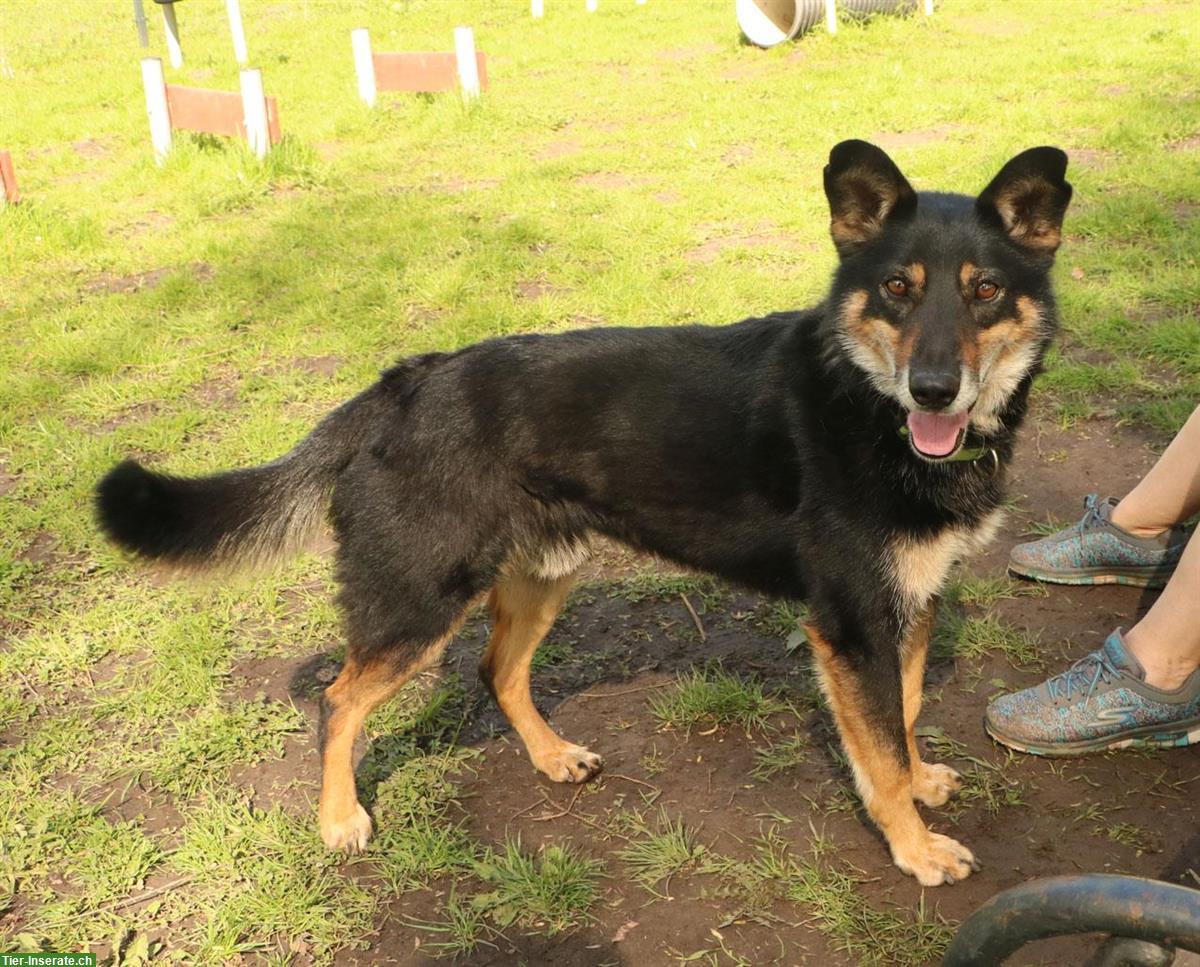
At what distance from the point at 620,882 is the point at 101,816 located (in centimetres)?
163

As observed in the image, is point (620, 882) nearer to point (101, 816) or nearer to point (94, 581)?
point (101, 816)

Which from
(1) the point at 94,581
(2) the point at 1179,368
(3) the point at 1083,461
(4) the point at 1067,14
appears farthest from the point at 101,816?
(4) the point at 1067,14

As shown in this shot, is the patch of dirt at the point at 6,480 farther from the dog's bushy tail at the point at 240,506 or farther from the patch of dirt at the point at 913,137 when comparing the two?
the patch of dirt at the point at 913,137

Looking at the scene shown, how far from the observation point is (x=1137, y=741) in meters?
3.22

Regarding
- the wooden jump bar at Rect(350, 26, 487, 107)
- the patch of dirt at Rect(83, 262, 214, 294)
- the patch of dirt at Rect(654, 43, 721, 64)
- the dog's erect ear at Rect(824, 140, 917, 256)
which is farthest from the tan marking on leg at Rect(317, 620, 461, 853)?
the patch of dirt at Rect(654, 43, 721, 64)

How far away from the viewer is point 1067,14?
13.1m

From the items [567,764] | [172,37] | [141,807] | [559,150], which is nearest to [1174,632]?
[567,764]

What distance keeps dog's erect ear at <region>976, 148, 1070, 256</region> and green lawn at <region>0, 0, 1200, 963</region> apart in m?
1.57

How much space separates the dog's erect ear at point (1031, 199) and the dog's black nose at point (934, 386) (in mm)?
537

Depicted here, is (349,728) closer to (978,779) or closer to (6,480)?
(978,779)

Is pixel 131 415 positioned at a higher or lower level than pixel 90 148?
lower

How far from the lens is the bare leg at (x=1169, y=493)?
3635 millimetres

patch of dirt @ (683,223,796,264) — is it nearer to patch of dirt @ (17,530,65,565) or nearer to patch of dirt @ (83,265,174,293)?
patch of dirt @ (83,265,174,293)

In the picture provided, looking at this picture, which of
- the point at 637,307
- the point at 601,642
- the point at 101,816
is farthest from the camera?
the point at 637,307
